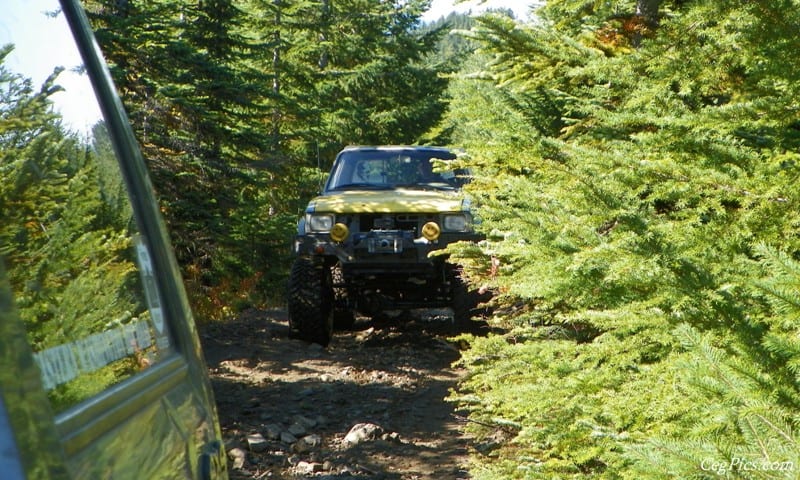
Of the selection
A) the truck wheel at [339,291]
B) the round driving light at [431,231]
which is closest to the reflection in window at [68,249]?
the round driving light at [431,231]

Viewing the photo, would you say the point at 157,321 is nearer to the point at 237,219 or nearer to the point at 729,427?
the point at 729,427

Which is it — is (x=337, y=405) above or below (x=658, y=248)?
below

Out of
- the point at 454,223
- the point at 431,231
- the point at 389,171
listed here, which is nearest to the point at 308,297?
the point at 431,231

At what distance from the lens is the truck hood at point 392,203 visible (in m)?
8.80

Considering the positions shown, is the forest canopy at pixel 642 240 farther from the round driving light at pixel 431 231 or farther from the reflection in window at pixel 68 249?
the round driving light at pixel 431 231

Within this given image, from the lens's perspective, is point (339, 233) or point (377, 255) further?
point (339, 233)

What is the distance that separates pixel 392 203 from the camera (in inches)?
351

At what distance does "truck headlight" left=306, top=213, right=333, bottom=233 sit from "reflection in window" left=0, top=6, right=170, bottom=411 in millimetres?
7274

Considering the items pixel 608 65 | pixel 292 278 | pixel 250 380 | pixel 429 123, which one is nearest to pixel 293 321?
pixel 292 278

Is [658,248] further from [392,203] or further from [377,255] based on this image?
[392,203]

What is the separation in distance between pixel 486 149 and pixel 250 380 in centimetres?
430

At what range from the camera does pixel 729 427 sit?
2.22 m

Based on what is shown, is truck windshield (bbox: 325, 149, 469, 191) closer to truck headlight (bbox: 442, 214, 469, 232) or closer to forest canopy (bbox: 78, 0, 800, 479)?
truck headlight (bbox: 442, 214, 469, 232)

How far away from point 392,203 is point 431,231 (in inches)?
20.8
